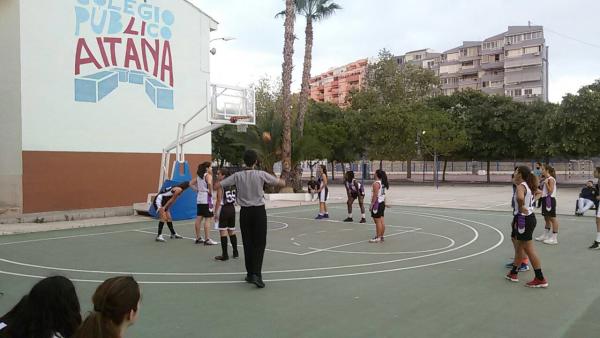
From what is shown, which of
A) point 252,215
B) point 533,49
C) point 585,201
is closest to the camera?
point 252,215

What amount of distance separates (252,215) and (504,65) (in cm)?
8537

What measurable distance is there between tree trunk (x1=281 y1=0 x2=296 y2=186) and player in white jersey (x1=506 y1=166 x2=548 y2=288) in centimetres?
1774

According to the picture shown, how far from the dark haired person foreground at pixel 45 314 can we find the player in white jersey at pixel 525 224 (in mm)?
6106

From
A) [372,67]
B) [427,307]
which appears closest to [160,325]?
[427,307]

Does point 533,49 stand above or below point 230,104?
above

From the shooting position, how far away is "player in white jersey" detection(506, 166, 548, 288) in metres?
7.11

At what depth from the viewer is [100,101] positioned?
18.5 meters

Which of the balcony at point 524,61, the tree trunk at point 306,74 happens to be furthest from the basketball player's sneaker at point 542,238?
the balcony at point 524,61

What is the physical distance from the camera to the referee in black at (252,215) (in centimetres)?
718

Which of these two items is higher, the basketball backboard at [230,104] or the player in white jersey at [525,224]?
the basketball backboard at [230,104]

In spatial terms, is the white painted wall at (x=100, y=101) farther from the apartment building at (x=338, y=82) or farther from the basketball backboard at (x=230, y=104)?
the apartment building at (x=338, y=82)

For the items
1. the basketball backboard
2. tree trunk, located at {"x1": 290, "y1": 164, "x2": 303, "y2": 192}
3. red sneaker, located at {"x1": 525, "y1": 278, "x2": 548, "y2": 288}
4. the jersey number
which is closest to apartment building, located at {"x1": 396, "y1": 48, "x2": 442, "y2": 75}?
tree trunk, located at {"x1": 290, "y1": 164, "x2": 303, "y2": 192}

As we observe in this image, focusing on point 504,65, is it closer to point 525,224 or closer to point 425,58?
point 425,58

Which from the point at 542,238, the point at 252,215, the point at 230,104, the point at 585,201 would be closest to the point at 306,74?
the point at 230,104
